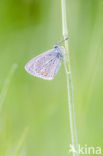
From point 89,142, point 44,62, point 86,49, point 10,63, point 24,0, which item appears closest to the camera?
point 89,142

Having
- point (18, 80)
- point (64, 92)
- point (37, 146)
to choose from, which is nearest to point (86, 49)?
point (64, 92)

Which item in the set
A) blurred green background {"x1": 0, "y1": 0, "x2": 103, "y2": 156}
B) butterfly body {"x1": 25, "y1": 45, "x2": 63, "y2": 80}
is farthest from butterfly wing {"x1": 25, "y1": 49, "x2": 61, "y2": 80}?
blurred green background {"x1": 0, "y1": 0, "x2": 103, "y2": 156}

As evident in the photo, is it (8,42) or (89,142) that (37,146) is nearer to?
(89,142)

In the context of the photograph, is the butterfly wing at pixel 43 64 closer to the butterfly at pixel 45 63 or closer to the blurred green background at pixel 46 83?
the butterfly at pixel 45 63

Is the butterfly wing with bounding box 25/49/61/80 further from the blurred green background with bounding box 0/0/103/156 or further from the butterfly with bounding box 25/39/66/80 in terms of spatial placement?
the blurred green background with bounding box 0/0/103/156

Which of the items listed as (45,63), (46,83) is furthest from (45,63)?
(46,83)
